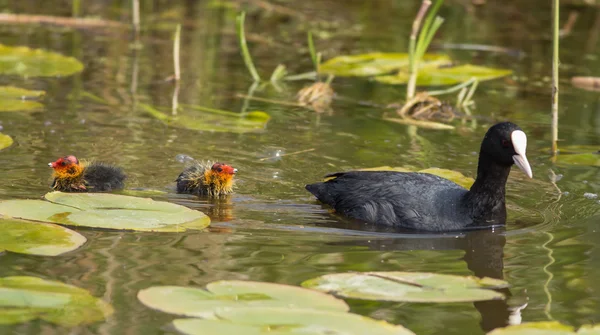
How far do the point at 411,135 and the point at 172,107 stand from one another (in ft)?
6.82

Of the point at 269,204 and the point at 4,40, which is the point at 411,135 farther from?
the point at 4,40

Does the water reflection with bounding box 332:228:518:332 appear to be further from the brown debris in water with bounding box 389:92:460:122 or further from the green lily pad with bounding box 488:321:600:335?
the brown debris in water with bounding box 389:92:460:122

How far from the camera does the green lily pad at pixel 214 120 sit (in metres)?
7.68

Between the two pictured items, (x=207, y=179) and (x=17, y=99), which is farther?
(x=17, y=99)

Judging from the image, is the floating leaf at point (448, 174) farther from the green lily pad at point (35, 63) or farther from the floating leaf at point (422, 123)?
the green lily pad at point (35, 63)

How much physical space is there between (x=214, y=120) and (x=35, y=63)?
245 cm

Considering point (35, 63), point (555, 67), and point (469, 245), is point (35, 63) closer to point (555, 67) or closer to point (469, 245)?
point (555, 67)

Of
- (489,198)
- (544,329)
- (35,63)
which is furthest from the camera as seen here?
(35,63)

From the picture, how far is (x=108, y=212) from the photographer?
543 cm

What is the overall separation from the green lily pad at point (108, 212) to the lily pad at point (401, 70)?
14.6 ft

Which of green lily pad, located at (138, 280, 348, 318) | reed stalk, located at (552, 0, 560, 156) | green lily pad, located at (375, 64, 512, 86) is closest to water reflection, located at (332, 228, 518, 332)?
green lily pad, located at (138, 280, 348, 318)

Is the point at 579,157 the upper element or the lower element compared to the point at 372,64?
lower

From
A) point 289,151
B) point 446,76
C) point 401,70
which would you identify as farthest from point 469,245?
point 401,70

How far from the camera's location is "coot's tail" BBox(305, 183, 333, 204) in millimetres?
6195
